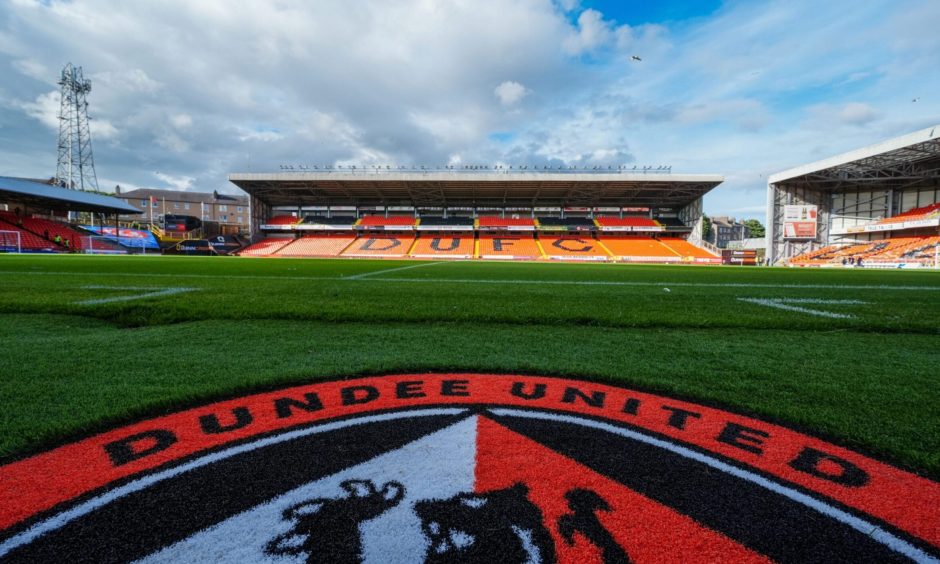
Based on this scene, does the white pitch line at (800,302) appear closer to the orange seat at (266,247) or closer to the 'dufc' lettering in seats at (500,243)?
the 'dufc' lettering in seats at (500,243)

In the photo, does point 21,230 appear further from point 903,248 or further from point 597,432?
point 903,248

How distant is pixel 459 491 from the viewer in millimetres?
1368

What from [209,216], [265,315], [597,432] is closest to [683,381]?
[597,432]

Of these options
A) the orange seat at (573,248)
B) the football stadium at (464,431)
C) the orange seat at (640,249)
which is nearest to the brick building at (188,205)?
the orange seat at (573,248)

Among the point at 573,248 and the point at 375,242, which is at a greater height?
the point at 375,242

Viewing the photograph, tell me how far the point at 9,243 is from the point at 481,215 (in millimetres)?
35575

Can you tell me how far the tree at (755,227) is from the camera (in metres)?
93.2

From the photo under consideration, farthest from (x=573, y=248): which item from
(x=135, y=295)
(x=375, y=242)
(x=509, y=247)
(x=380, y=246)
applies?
(x=135, y=295)

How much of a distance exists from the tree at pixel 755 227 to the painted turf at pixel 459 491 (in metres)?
110

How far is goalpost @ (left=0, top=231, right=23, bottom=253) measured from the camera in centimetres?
2692

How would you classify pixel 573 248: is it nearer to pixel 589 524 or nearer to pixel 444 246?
pixel 444 246

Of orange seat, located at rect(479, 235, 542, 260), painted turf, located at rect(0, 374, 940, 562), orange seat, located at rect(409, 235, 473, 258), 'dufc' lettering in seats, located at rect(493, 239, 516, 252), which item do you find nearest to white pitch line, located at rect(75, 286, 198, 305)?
painted turf, located at rect(0, 374, 940, 562)

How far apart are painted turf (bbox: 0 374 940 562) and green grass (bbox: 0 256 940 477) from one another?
0.31 metres

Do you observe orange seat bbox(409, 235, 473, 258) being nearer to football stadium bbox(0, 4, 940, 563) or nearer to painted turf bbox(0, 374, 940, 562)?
football stadium bbox(0, 4, 940, 563)
